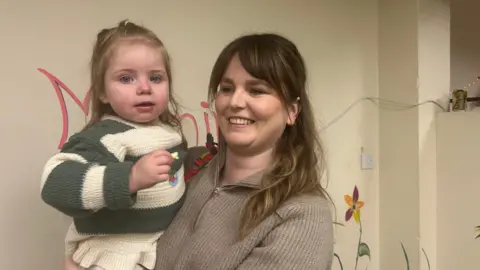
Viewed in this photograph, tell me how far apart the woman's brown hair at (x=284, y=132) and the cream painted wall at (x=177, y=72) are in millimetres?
491

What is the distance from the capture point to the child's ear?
107cm

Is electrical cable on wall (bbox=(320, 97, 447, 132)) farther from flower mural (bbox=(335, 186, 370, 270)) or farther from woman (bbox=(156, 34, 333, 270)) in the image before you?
woman (bbox=(156, 34, 333, 270))

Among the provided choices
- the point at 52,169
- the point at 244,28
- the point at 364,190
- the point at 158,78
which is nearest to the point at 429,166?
the point at 364,190

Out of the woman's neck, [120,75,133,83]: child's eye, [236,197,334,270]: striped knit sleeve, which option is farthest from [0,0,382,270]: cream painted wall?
[236,197,334,270]: striped knit sleeve

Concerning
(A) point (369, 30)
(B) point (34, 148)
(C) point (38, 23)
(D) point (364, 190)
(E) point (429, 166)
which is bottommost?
(D) point (364, 190)

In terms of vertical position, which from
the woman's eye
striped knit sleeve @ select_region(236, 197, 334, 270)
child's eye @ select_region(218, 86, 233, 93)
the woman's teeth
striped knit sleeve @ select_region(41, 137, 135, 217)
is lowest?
striped knit sleeve @ select_region(236, 197, 334, 270)

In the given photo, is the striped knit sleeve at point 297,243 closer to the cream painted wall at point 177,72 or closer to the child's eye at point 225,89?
the child's eye at point 225,89

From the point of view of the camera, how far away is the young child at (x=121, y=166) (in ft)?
2.69

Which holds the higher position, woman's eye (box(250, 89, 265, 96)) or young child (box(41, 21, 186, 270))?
woman's eye (box(250, 89, 265, 96))

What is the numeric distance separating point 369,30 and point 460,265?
1.15 meters

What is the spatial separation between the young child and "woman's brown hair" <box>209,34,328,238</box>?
0.20 metres

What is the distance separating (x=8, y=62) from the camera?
3.90 feet

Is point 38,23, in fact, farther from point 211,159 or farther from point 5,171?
point 211,159

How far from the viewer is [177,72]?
4.98 ft
